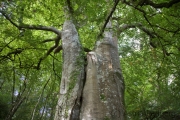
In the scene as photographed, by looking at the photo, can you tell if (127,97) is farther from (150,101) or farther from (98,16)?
(98,16)

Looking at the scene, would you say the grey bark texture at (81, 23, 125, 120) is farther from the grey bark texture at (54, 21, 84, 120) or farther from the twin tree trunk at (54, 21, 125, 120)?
the grey bark texture at (54, 21, 84, 120)

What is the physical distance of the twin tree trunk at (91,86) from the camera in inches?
89.7

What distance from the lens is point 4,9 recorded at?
12.3 ft

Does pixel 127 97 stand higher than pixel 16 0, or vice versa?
pixel 16 0

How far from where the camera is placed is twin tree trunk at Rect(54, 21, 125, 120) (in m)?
2.28

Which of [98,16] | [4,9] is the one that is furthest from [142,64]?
[4,9]

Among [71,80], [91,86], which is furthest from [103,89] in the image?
[71,80]

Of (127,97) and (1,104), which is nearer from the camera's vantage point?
(127,97)

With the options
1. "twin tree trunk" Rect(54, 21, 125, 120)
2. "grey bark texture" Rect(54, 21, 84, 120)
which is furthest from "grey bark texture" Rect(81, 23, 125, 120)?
"grey bark texture" Rect(54, 21, 84, 120)

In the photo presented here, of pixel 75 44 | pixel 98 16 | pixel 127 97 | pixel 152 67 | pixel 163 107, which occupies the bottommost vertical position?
pixel 163 107

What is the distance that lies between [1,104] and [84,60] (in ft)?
23.4

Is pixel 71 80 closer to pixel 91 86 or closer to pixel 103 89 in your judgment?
pixel 91 86

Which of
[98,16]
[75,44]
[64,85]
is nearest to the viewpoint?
[64,85]

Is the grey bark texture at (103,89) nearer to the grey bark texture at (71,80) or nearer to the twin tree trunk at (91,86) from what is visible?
the twin tree trunk at (91,86)
